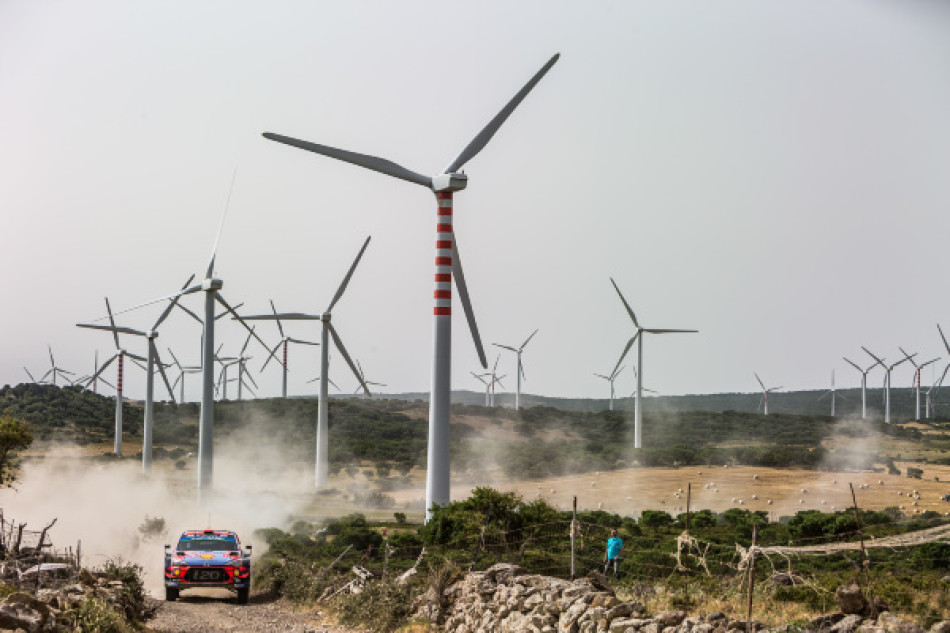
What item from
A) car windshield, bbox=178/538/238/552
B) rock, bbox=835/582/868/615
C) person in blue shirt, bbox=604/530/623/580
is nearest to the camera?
rock, bbox=835/582/868/615

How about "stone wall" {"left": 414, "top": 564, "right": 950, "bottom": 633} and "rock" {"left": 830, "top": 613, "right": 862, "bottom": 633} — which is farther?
"stone wall" {"left": 414, "top": 564, "right": 950, "bottom": 633}

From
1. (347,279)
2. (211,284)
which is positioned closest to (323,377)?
(347,279)

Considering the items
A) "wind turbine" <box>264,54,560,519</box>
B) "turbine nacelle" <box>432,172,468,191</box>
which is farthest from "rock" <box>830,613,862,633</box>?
"turbine nacelle" <box>432,172,468,191</box>

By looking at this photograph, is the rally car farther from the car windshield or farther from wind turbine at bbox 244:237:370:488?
wind turbine at bbox 244:237:370:488

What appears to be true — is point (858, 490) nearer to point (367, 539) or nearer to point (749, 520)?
point (749, 520)

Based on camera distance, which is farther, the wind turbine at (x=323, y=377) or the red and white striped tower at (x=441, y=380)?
the wind turbine at (x=323, y=377)

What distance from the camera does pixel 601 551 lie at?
1774 inches

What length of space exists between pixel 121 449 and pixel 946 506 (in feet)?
316

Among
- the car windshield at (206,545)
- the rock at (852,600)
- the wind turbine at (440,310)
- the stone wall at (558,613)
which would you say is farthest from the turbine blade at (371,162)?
the rock at (852,600)

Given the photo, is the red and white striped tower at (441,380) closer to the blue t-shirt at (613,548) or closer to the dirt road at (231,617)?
the dirt road at (231,617)

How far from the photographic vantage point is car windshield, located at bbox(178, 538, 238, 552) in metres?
43.9

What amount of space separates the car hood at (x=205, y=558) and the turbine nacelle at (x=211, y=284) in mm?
44402

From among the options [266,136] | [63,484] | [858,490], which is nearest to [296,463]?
[63,484]

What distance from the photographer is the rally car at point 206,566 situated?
43.1m
